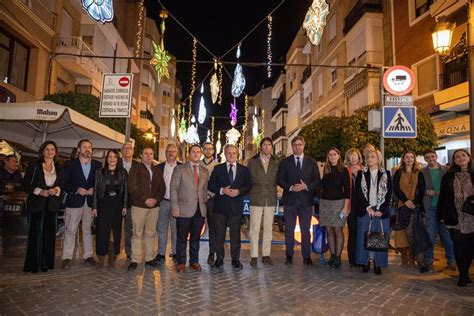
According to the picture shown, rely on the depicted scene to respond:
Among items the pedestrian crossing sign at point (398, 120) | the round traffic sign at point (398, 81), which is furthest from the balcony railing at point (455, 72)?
the pedestrian crossing sign at point (398, 120)

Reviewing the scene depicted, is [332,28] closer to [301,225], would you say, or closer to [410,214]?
[410,214]

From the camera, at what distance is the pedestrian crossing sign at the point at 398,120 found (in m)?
8.05

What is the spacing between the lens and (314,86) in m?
31.4

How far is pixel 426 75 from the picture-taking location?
16516 millimetres

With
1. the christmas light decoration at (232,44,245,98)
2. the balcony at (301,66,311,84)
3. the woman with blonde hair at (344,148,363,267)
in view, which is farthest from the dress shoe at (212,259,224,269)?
the balcony at (301,66,311,84)

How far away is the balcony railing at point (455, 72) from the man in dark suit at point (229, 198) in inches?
475

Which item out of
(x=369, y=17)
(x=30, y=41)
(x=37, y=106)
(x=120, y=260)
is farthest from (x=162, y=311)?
(x=369, y=17)

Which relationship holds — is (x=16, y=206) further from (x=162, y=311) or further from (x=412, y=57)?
(x=412, y=57)

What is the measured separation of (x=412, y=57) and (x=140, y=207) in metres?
16.1

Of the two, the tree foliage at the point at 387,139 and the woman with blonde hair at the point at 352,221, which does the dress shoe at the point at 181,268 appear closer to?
the woman with blonde hair at the point at 352,221

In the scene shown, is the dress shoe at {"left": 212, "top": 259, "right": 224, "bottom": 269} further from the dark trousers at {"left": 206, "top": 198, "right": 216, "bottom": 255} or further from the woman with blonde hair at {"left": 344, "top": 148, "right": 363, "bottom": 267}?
the woman with blonde hair at {"left": 344, "top": 148, "right": 363, "bottom": 267}

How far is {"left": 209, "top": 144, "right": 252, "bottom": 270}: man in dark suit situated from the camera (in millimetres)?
6375

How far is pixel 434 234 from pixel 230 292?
4398mm

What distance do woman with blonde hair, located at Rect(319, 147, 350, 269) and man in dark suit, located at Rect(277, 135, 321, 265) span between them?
268 millimetres
